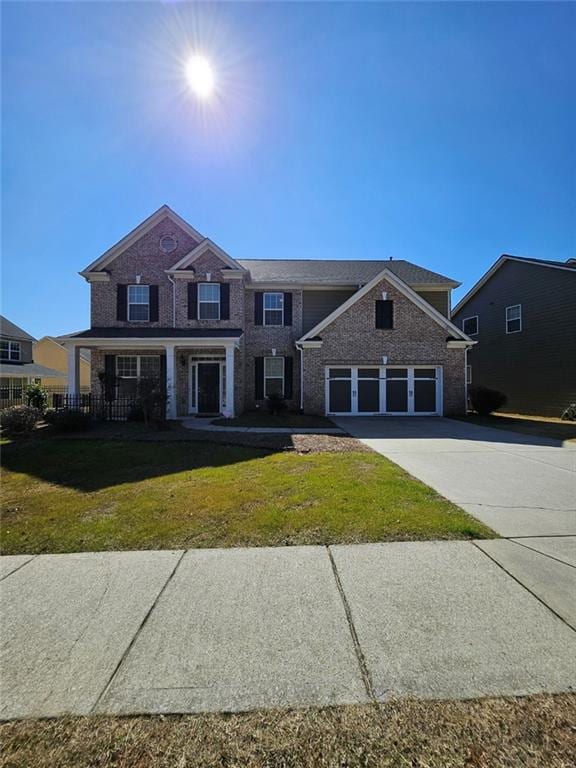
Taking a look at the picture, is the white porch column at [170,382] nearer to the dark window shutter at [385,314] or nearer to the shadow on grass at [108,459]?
the shadow on grass at [108,459]

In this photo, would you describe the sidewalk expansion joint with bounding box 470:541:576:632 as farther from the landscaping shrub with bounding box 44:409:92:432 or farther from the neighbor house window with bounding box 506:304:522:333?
the neighbor house window with bounding box 506:304:522:333

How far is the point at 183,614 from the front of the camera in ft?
9.32

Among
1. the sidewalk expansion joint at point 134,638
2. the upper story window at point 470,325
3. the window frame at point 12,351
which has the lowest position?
the sidewalk expansion joint at point 134,638

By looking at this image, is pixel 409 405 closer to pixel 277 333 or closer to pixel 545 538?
pixel 277 333

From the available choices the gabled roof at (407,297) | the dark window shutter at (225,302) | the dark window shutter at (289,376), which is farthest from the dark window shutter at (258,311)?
the gabled roof at (407,297)

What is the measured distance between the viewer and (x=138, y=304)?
17344 mm

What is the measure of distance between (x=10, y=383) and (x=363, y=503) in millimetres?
32756

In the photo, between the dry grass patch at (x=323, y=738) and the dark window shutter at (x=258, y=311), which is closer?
the dry grass patch at (x=323, y=738)

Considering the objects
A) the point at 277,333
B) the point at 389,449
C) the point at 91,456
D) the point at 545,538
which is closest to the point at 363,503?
the point at 545,538

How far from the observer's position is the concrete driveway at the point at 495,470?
4.69 metres

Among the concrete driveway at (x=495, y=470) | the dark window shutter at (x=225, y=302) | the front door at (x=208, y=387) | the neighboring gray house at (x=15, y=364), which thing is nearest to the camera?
the concrete driveway at (x=495, y=470)

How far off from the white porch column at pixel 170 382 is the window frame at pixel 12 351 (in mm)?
24426

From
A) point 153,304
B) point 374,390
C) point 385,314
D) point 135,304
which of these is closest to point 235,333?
point 153,304

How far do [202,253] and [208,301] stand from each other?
2114 millimetres
